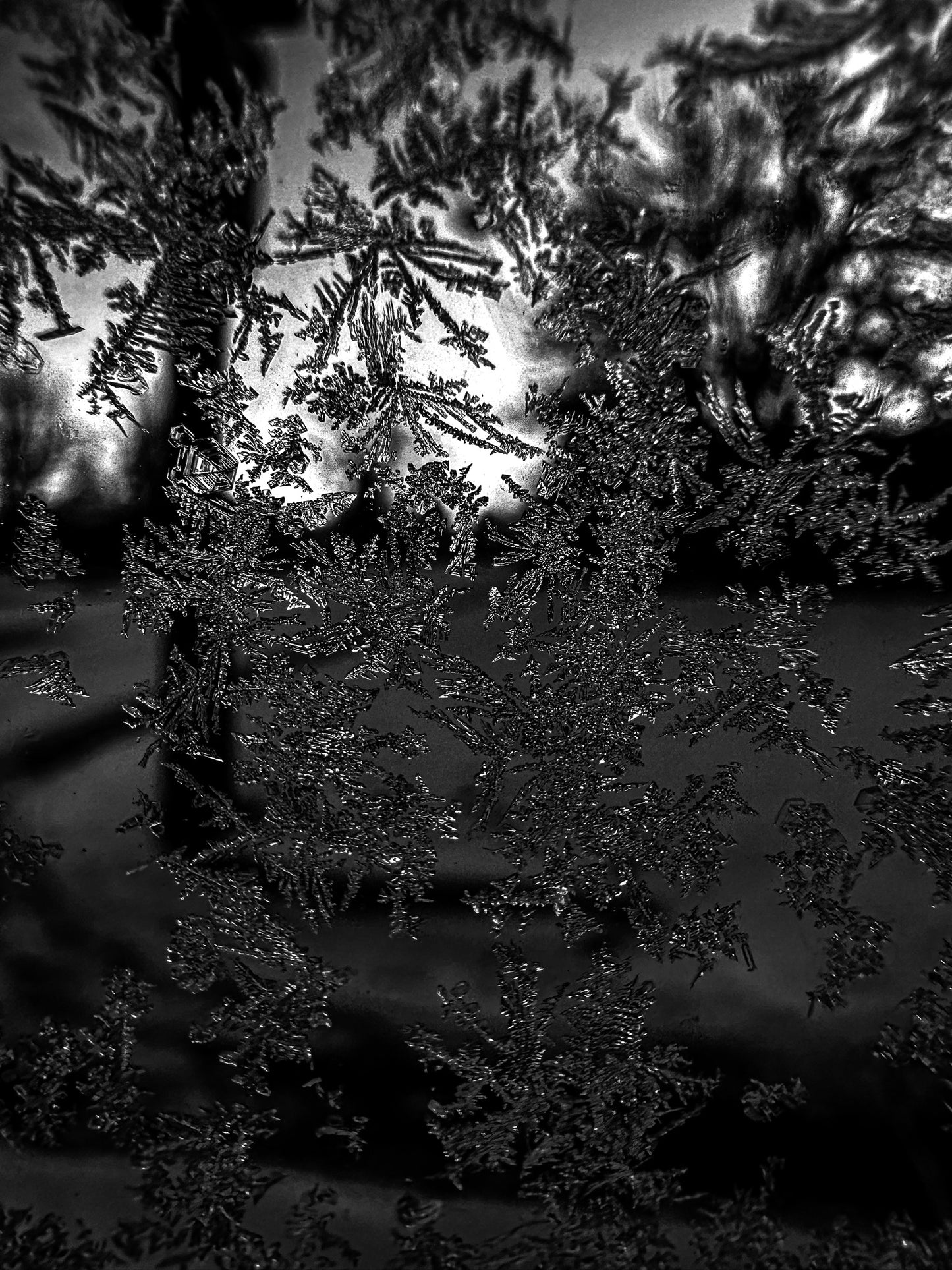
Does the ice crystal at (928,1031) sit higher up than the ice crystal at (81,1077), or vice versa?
the ice crystal at (928,1031)

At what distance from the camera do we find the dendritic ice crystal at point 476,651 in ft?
1.24

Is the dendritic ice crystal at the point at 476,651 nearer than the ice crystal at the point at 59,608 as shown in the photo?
Yes

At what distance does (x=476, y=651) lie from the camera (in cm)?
48

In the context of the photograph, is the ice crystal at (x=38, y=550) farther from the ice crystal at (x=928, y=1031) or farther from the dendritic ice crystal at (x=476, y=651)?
the ice crystal at (x=928, y=1031)

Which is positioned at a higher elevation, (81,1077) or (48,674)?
(48,674)

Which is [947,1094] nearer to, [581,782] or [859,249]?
[581,782]

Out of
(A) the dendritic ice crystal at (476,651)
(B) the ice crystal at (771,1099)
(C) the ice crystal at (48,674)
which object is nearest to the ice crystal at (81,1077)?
(A) the dendritic ice crystal at (476,651)

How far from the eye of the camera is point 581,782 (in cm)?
49

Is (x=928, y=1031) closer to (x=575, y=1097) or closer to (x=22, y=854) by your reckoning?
(x=575, y=1097)

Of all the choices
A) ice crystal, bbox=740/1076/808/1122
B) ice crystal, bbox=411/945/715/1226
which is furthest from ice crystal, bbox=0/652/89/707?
ice crystal, bbox=740/1076/808/1122

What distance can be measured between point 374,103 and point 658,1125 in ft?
1.73

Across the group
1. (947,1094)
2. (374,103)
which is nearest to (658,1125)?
(947,1094)

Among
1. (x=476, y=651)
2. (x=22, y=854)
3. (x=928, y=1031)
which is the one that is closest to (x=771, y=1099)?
(x=928, y=1031)

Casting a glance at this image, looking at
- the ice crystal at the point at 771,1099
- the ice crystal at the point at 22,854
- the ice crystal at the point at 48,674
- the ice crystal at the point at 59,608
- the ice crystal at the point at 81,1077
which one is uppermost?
the ice crystal at the point at 59,608
